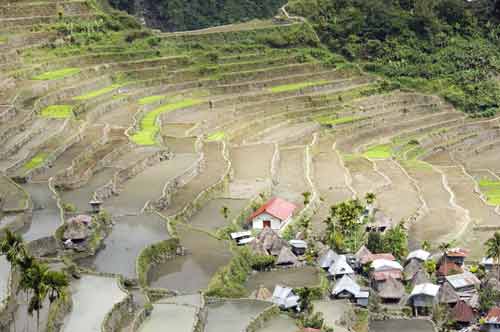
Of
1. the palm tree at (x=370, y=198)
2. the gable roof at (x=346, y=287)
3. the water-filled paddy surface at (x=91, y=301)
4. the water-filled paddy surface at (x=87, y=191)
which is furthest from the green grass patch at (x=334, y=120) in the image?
the water-filled paddy surface at (x=91, y=301)

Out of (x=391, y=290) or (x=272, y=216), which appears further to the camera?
(x=272, y=216)

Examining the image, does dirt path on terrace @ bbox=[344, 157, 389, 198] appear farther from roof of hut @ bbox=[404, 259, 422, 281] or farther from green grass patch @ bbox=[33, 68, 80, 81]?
green grass patch @ bbox=[33, 68, 80, 81]

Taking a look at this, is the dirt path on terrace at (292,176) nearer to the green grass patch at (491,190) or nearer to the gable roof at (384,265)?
the gable roof at (384,265)

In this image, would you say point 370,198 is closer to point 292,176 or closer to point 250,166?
point 292,176

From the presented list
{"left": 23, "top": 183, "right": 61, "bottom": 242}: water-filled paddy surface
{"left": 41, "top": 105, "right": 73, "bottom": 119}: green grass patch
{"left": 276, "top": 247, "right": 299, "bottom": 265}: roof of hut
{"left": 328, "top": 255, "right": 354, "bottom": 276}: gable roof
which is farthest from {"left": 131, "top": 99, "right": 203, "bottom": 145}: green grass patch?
{"left": 328, "top": 255, "right": 354, "bottom": 276}: gable roof

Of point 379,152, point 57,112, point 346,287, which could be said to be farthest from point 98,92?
point 346,287

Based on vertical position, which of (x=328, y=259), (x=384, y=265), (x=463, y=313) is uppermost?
(x=328, y=259)
